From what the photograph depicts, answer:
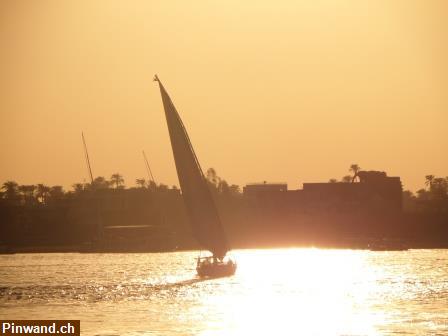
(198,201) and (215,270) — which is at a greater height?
(198,201)

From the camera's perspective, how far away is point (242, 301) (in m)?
96.6

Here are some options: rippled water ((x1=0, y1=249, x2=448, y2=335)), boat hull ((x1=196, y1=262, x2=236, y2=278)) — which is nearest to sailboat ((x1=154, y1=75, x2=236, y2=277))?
boat hull ((x1=196, y1=262, x2=236, y2=278))

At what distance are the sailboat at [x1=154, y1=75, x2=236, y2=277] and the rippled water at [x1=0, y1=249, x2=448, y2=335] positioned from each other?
186cm

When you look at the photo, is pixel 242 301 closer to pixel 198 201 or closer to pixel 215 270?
pixel 215 270

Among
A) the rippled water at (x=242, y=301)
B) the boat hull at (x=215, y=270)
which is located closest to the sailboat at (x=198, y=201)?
the boat hull at (x=215, y=270)

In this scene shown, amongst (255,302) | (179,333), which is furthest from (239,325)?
(255,302)

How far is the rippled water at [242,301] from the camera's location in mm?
77000

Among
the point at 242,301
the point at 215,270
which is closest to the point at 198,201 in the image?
the point at 215,270

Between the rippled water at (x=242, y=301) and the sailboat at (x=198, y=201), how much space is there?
186 cm

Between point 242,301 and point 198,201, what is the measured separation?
23.7m

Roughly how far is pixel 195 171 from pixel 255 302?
87.5 ft

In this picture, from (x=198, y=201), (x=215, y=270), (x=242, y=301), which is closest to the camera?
(x=242, y=301)

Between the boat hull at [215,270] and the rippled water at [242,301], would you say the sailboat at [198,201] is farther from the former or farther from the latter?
the rippled water at [242,301]

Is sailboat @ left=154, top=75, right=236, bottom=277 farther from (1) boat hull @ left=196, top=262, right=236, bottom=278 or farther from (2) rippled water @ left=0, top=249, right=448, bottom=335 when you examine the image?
(2) rippled water @ left=0, top=249, right=448, bottom=335
